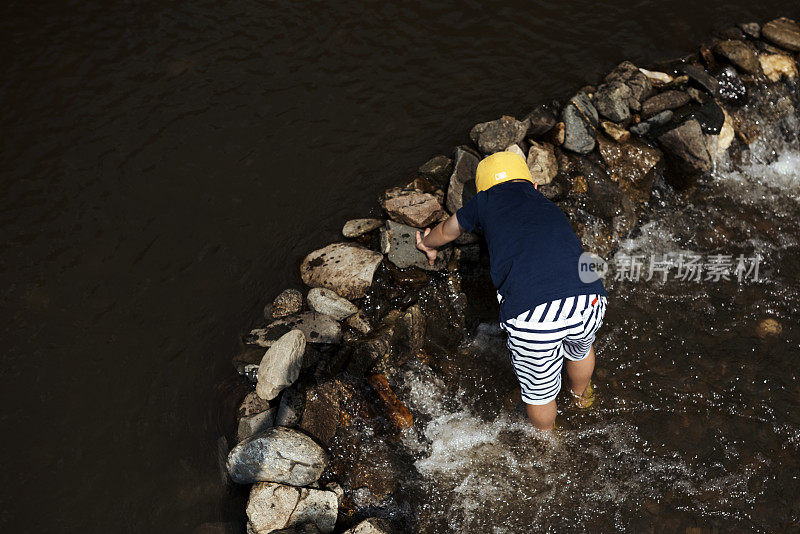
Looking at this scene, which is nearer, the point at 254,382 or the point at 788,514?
the point at 788,514

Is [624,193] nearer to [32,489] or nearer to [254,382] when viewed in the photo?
[254,382]

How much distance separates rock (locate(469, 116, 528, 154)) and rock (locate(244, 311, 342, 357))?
5.95 ft

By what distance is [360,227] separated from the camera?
13.1 feet

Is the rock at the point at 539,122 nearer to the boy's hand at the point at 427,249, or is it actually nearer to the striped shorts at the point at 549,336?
the boy's hand at the point at 427,249

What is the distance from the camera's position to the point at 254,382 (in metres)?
3.42

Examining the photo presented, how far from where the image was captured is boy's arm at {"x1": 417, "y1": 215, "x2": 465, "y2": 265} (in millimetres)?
3309

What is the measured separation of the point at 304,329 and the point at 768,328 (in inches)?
126

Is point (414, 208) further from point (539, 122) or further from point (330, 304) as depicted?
point (539, 122)

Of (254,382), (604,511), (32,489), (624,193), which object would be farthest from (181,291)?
(624,193)

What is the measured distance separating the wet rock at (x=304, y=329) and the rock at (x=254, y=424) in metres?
0.49

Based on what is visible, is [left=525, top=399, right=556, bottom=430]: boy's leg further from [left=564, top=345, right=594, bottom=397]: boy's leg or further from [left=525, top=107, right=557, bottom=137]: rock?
[left=525, top=107, right=557, bottom=137]: rock

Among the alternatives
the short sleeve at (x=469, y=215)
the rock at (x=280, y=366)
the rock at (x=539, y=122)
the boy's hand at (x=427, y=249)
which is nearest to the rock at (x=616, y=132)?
the rock at (x=539, y=122)

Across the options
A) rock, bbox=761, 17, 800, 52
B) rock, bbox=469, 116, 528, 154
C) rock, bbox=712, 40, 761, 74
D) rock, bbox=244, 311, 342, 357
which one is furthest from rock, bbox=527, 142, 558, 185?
rock, bbox=761, 17, 800, 52

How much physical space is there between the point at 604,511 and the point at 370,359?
1605mm
